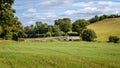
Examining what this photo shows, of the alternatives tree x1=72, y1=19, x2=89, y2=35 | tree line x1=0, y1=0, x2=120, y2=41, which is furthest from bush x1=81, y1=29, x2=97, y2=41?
tree x1=72, y1=19, x2=89, y2=35

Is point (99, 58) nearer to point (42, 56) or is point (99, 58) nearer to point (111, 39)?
point (42, 56)

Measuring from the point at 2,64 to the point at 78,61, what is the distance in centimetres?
652

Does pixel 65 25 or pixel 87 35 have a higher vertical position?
pixel 65 25

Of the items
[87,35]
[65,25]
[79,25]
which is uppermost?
[79,25]

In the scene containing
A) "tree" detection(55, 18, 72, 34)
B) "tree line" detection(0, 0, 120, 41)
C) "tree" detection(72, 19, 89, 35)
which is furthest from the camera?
"tree" detection(55, 18, 72, 34)

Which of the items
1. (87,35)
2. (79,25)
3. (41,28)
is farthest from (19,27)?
(41,28)

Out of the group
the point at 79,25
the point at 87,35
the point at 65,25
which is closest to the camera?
the point at 87,35

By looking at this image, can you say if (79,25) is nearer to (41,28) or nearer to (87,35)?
(41,28)

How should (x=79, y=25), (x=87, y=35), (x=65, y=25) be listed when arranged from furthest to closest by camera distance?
(x=65, y=25) < (x=79, y=25) < (x=87, y=35)

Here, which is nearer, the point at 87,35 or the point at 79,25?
the point at 87,35

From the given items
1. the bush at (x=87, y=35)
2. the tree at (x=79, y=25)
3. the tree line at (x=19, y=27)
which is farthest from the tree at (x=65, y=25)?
the bush at (x=87, y=35)

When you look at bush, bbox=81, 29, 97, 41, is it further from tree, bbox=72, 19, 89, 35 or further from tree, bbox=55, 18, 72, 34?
tree, bbox=55, 18, 72, 34

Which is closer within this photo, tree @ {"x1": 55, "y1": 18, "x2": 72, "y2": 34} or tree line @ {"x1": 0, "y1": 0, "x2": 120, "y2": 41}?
tree line @ {"x1": 0, "y1": 0, "x2": 120, "y2": 41}

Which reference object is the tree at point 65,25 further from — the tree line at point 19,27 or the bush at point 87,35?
the bush at point 87,35
